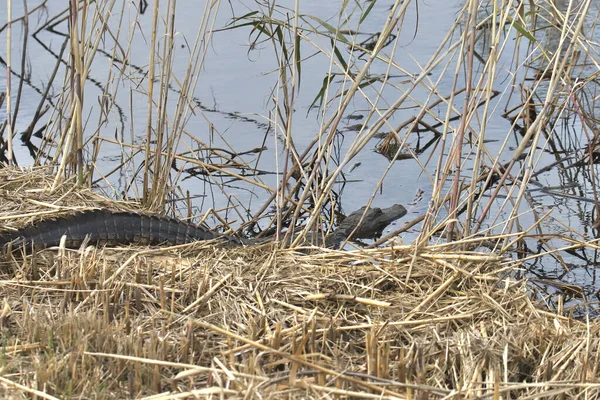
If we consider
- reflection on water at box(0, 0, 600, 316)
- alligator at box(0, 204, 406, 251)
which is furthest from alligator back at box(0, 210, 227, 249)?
reflection on water at box(0, 0, 600, 316)

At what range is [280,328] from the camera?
195 centimetres

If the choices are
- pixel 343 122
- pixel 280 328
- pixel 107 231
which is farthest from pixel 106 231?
pixel 343 122

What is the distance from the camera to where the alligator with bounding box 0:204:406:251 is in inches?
103

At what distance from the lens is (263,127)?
18.4 ft

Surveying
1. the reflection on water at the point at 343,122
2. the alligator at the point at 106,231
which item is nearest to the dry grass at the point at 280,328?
the alligator at the point at 106,231

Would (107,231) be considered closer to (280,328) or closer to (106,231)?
(106,231)

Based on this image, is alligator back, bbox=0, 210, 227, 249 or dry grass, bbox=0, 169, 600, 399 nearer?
dry grass, bbox=0, 169, 600, 399

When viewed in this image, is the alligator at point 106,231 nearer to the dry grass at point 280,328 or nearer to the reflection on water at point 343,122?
the dry grass at point 280,328

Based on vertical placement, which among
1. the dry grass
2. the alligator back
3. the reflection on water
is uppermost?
the reflection on water

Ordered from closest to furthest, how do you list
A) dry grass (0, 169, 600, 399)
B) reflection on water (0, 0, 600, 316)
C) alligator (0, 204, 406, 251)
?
dry grass (0, 169, 600, 399)
alligator (0, 204, 406, 251)
reflection on water (0, 0, 600, 316)

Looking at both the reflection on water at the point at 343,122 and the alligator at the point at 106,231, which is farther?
the reflection on water at the point at 343,122

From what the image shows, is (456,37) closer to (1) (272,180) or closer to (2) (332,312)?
(1) (272,180)

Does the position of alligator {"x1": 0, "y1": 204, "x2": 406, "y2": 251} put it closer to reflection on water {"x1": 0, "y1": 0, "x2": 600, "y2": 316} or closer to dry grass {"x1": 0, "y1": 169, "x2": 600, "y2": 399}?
dry grass {"x1": 0, "y1": 169, "x2": 600, "y2": 399}

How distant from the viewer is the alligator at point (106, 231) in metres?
2.62
